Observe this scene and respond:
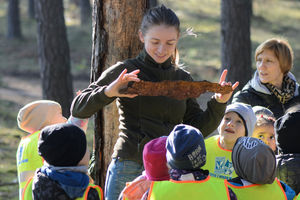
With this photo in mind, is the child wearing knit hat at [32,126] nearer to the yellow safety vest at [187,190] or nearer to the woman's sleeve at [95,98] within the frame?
the woman's sleeve at [95,98]

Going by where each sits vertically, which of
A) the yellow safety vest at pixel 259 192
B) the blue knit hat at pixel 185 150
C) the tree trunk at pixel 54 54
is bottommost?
the tree trunk at pixel 54 54

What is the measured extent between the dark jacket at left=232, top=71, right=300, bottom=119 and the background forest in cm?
390

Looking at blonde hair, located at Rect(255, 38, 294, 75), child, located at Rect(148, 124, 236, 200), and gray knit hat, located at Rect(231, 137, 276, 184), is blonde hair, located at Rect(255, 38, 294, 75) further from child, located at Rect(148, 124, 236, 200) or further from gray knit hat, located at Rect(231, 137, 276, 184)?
child, located at Rect(148, 124, 236, 200)

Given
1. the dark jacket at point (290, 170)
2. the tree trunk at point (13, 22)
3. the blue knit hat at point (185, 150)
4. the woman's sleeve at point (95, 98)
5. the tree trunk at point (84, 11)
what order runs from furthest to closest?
1. the tree trunk at point (84, 11)
2. the tree trunk at point (13, 22)
3. the dark jacket at point (290, 170)
4. the woman's sleeve at point (95, 98)
5. the blue knit hat at point (185, 150)

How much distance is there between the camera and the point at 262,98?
517 cm

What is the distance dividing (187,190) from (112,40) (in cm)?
193

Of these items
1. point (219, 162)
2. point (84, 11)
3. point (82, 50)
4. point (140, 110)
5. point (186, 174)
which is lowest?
point (82, 50)

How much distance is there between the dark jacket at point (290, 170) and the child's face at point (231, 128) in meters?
0.43

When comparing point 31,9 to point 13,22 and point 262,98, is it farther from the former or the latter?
point 262,98

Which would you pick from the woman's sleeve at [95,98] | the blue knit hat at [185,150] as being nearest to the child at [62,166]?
the woman's sleeve at [95,98]

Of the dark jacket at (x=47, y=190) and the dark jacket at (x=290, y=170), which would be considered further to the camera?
the dark jacket at (x=290, y=170)

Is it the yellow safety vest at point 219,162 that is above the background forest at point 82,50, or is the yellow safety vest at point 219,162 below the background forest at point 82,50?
above

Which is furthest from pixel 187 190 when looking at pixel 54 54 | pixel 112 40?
pixel 54 54

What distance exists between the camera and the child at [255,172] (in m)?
3.13
